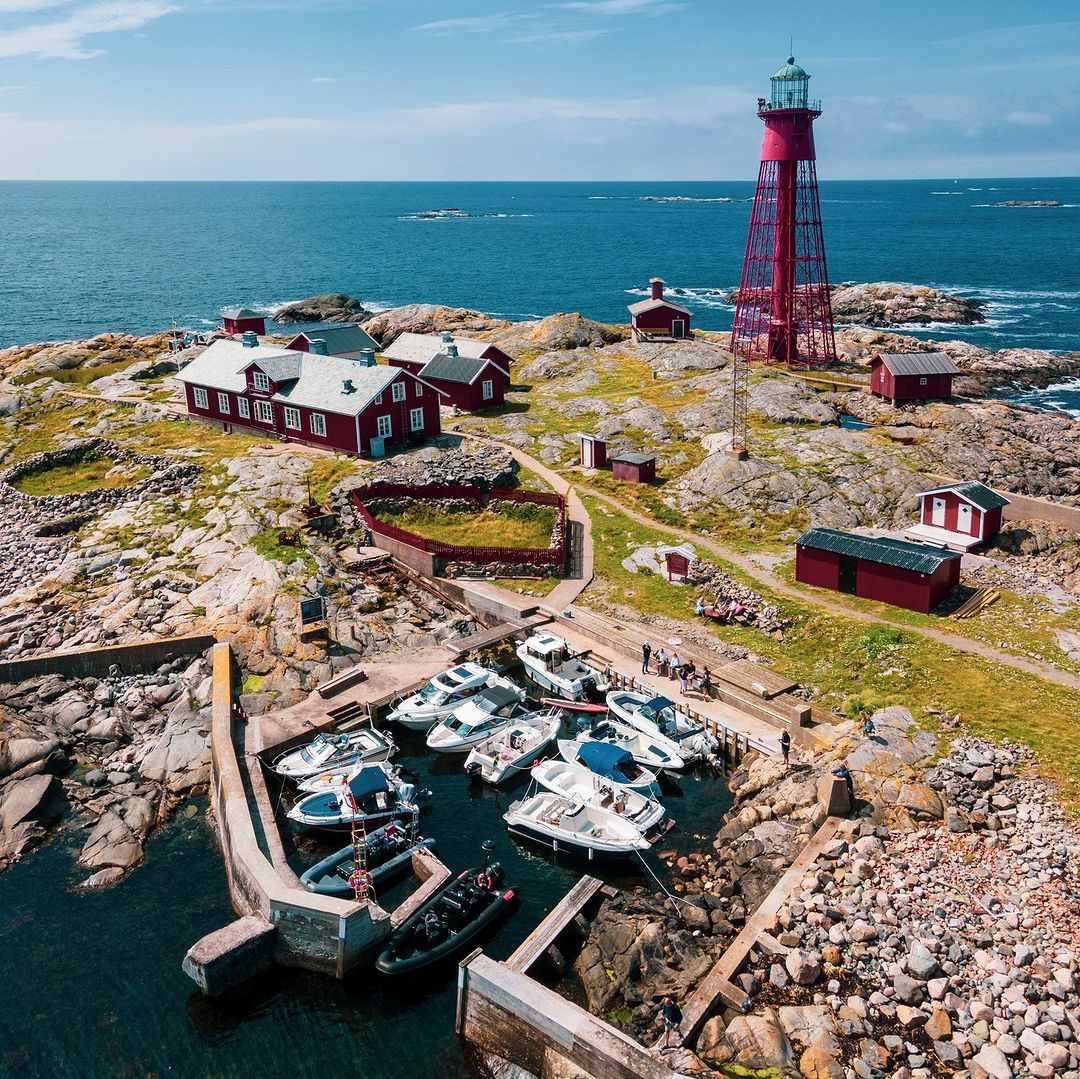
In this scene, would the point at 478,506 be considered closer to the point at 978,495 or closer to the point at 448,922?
the point at 978,495

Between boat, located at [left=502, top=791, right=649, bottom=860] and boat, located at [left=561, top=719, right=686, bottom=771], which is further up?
boat, located at [left=561, top=719, right=686, bottom=771]

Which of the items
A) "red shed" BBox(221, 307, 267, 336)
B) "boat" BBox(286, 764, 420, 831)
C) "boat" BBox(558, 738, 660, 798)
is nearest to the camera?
"boat" BBox(286, 764, 420, 831)

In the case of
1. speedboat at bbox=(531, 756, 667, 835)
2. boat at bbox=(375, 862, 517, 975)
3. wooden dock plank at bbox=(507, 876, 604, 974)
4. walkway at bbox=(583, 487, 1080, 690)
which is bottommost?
boat at bbox=(375, 862, 517, 975)

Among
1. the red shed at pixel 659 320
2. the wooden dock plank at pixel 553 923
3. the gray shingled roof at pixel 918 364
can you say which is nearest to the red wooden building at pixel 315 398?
the gray shingled roof at pixel 918 364

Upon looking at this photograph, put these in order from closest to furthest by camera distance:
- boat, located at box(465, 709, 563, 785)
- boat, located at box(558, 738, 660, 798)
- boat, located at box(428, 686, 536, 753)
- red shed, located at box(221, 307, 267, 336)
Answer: boat, located at box(558, 738, 660, 798), boat, located at box(465, 709, 563, 785), boat, located at box(428, 686, 536, 753), red shed, located at box(221, 307, 267, 336)

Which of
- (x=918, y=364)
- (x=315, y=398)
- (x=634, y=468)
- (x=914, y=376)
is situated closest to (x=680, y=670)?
(x=634, y=468)

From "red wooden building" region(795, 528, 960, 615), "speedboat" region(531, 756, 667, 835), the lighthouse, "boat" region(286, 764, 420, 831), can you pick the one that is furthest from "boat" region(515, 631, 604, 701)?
the lighthouse

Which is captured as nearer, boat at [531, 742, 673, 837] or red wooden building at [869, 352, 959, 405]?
boat at [531, 742, 673, 837]

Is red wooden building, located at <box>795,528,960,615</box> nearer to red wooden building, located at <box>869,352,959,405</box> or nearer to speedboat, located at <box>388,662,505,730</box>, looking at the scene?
speedboat, located at <box>388,662,505,730</box>
